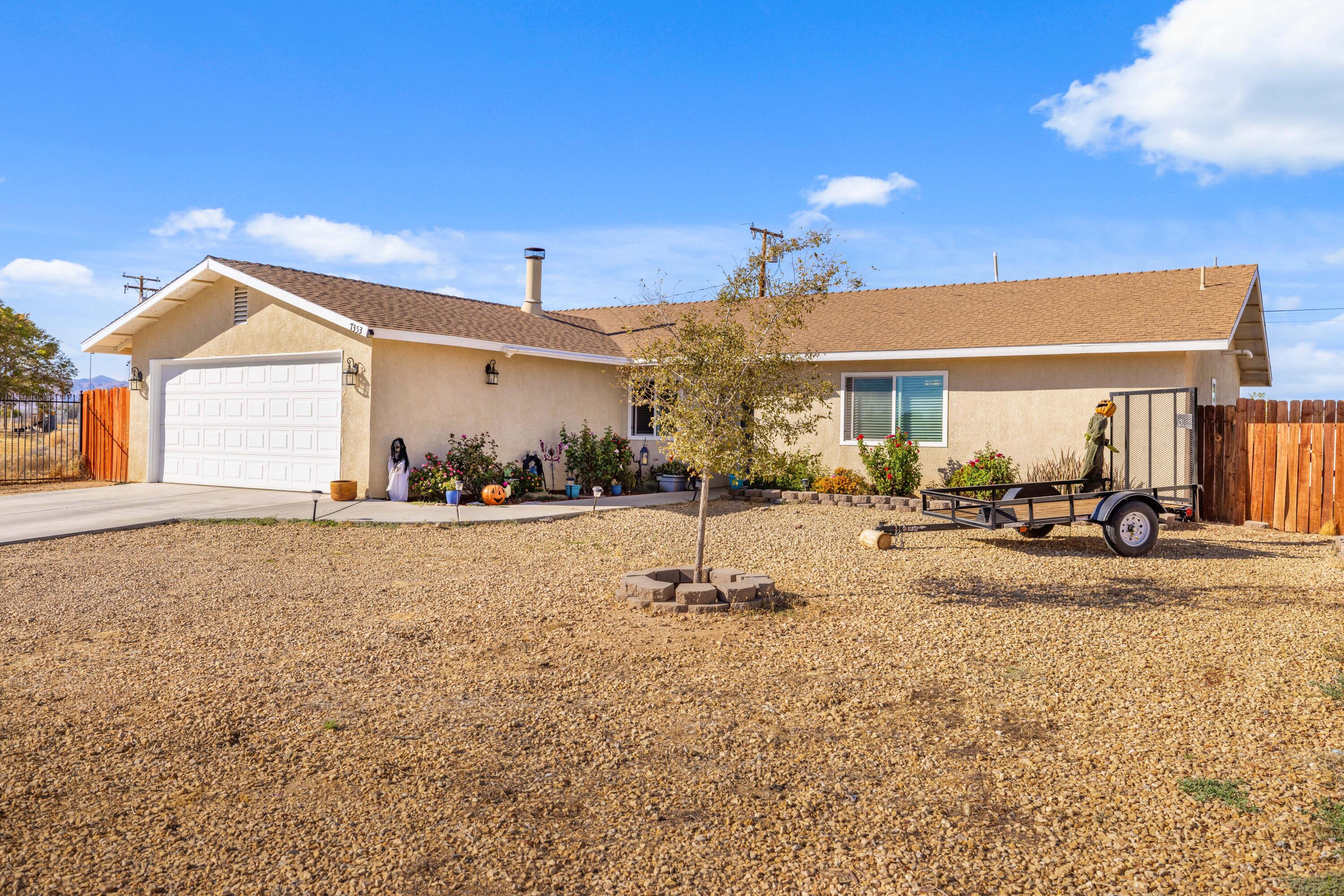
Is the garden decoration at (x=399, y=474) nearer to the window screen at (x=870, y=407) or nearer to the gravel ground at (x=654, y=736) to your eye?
the gravel ground at (x=654, y=736)

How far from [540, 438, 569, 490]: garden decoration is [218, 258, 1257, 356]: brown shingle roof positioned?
182cm

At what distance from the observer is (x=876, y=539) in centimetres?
1010

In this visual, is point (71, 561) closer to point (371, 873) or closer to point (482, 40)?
point (371, 873)

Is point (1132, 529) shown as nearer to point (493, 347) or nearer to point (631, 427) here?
point (493, 347)

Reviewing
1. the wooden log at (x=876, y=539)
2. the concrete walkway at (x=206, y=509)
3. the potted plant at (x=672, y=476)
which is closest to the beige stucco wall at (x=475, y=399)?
the concrete walkway at (x=206, y=509)

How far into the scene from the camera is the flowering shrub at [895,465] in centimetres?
1457

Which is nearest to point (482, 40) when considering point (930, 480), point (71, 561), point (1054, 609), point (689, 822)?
point (71, 561)

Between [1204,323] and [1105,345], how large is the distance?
1480 millimetres

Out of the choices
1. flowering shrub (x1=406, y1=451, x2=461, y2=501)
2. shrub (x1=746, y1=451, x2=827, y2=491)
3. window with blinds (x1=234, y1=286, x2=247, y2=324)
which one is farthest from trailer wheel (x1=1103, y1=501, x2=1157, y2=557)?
window with blinds (x1=234, y1=286, x2=247, y2=324)

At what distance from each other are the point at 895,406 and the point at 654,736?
40.2 feet

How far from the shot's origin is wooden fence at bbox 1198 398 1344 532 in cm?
1191

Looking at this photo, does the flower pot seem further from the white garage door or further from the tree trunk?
the tree trunk

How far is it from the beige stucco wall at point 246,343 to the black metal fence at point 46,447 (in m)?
2.74

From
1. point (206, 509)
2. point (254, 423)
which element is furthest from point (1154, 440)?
point (254, 423)
